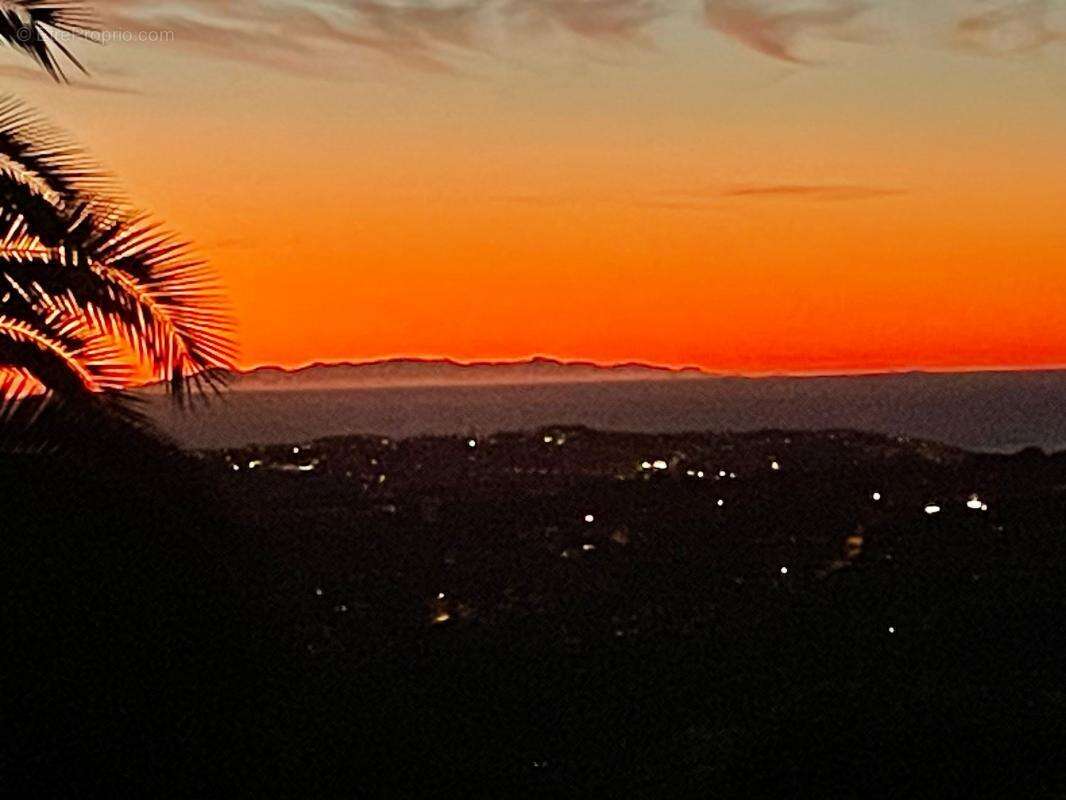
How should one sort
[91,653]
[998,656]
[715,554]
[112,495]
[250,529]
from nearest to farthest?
[91,653], [112,495], [250,529], [998,656], [715,554]

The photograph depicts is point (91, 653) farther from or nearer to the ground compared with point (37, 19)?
nearer to the ground

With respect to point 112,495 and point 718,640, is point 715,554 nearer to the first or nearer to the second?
point 718,640

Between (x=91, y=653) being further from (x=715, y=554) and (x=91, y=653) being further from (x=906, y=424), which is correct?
(x=906, y=424)

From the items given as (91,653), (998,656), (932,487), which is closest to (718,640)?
(998,656)

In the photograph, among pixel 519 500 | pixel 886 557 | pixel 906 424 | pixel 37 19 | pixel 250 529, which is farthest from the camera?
pixel 906 424

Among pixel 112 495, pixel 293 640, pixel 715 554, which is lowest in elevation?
pixel 715 554

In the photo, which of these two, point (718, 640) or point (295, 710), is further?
point (718, 640)

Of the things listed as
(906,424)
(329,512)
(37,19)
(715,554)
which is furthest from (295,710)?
(906,424)
